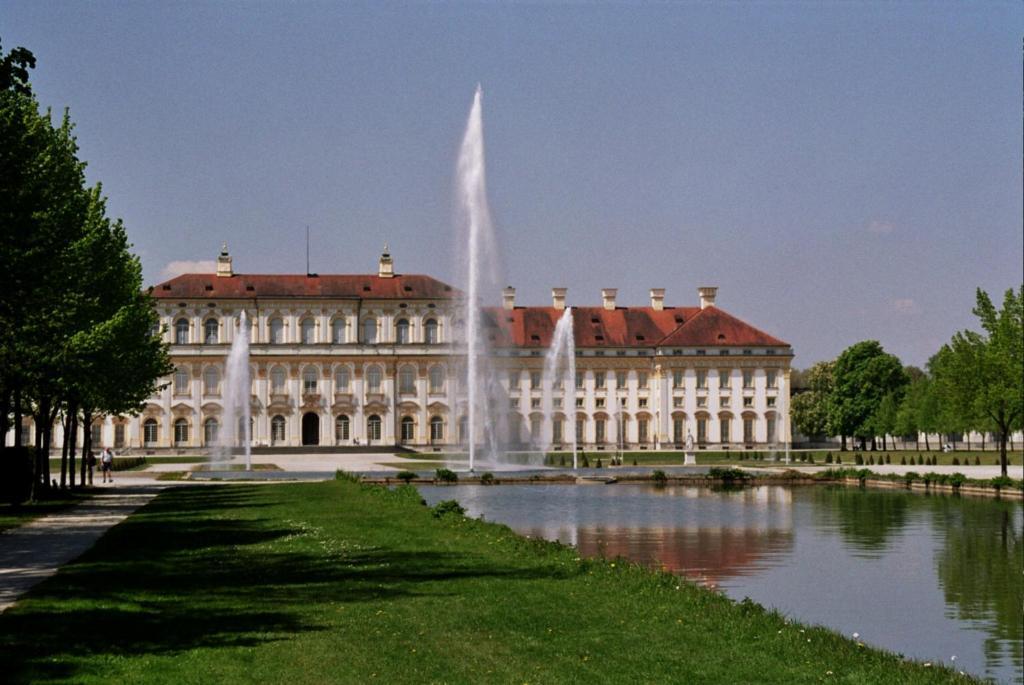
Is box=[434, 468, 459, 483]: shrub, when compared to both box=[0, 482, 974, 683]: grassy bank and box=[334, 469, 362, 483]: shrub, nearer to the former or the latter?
box=[334, 469, 362, 483]: shrub

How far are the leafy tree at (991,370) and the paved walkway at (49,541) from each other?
32.6m

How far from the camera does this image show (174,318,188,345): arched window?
317 ft

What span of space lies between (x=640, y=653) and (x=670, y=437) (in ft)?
292

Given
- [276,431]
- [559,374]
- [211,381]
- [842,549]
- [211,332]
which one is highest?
[211,332]

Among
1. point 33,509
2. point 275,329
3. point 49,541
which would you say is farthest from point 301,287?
point 49,541

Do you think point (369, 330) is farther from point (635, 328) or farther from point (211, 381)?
point (635, 328)

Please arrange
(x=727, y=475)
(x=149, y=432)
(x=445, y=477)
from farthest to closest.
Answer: (x=149, y=432)
(x=727, y=475)
(x=445, y=477)

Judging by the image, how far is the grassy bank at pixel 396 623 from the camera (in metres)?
11.2

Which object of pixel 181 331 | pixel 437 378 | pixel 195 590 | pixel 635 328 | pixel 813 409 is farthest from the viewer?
pixel 813 409

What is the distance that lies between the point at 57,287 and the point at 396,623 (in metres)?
14.7

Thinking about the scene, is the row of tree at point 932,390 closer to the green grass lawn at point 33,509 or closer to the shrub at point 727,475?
the shrub at point 727,475

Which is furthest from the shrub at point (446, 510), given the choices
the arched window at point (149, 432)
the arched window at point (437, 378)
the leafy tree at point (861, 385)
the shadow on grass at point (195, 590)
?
the leafy tree at point (861, 385)

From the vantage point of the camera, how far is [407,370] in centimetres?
9944

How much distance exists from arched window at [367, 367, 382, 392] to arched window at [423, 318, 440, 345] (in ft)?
14.3
